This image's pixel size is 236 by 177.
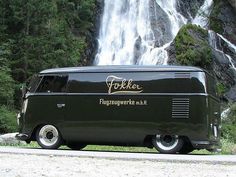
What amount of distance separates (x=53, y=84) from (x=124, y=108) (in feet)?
7.74

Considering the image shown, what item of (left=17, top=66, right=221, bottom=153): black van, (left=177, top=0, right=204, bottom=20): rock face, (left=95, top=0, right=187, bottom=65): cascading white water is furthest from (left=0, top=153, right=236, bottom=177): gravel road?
(left=177, top=0, right=204, bottom=20): rock face

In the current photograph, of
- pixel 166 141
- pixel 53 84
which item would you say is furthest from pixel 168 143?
pixel 53 84

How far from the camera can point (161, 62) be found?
39.8m

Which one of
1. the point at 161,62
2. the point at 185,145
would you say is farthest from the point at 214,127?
the point at 161,62

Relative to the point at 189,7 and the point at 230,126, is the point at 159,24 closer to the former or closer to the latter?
the point at 189,7

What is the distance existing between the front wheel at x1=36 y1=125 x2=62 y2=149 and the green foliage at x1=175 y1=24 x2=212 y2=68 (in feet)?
74.6

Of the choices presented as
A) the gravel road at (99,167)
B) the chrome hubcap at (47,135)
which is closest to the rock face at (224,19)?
the chrome hubcap at (47,135)

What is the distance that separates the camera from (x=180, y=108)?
1472 cm

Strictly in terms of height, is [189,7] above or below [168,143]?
above

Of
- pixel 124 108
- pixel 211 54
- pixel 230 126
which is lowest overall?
pixel 230 126

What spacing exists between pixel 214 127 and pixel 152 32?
97.6 ft

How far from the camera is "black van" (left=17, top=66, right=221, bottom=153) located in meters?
14.7

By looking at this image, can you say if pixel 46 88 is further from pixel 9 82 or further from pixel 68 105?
pixel 9 82

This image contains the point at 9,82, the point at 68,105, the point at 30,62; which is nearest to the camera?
the point at 68,105
